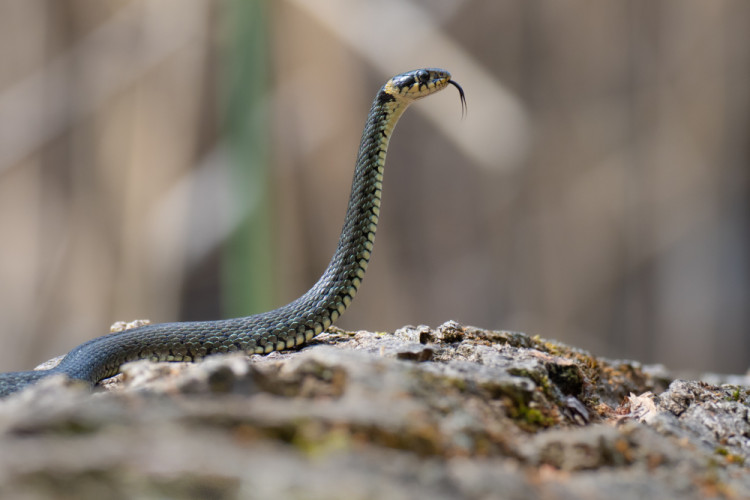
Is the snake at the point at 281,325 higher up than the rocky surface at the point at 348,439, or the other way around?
the snake at the point at 281,325

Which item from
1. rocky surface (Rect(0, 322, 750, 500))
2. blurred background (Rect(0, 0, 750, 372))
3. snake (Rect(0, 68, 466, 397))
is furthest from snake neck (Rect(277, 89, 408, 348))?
blurred background (Rect(0, 0, 750, 372))

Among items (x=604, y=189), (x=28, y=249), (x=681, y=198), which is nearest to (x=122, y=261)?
(x=28, y=249)

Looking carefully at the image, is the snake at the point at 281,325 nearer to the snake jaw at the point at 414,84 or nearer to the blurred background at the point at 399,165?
the snake jaw at the point at 414,84

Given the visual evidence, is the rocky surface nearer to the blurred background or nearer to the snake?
the snake

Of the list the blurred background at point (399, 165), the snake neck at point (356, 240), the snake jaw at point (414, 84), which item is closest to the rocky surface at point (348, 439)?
the snake neck at point (356, 240)

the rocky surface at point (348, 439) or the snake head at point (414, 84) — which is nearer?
the rocky surface at point (348, 439)

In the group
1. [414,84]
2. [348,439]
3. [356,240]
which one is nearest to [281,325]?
[356,240]
